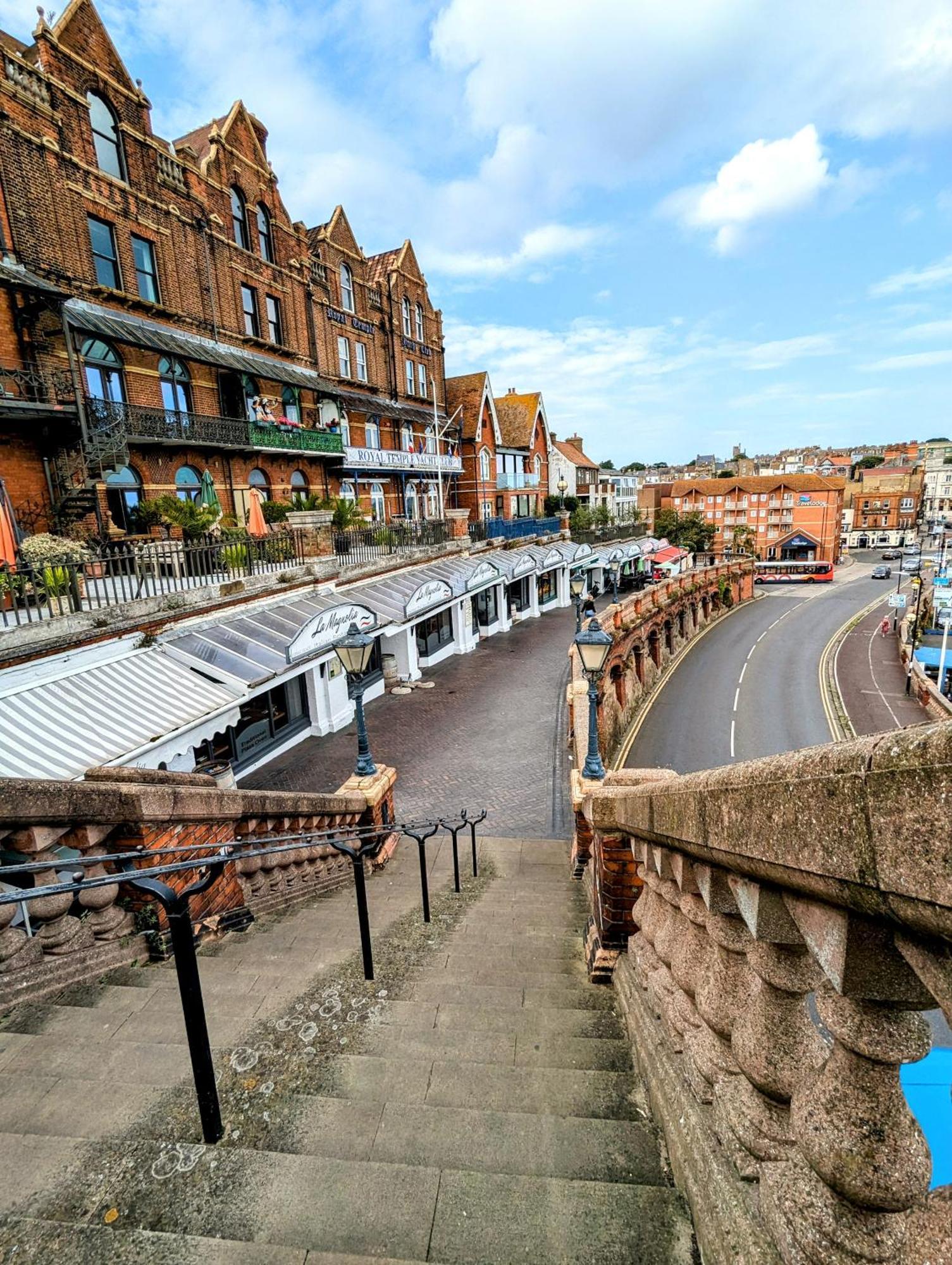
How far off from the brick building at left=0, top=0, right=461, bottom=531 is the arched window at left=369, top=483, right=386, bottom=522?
1.15 meters

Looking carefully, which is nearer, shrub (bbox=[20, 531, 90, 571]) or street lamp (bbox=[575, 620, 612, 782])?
street lamp (bbox=[575, 620, 612, 782])

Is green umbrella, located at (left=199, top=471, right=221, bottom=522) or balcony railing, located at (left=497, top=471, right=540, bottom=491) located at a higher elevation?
balcony railing, located at (left=497, top=471, right=540, bottom=491)

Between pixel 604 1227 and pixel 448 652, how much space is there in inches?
884

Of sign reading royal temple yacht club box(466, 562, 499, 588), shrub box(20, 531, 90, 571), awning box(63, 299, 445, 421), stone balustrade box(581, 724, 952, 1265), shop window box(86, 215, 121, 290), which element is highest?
shop window box(86, 215, 121, 290)

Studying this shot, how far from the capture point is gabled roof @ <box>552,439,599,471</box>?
6450 centimetres

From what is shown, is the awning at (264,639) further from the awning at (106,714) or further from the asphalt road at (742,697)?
the asphalt road at (742,697)

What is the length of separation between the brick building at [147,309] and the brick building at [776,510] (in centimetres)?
6429

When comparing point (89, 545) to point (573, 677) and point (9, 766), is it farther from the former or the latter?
point (573, 677)

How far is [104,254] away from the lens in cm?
1638

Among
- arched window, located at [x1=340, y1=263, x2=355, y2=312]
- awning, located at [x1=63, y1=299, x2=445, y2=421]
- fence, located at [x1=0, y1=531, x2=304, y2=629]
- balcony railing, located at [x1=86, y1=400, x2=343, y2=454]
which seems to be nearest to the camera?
fence, located at [x1=0, y1=531, x2=304, y2=629]

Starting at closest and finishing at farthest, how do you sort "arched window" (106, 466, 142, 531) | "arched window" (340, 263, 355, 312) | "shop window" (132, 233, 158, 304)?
"arched window" (106, 466, 142, 531), "shop window" (132, 233, 158, 304), "arched window" (340, 263, 355, 312)

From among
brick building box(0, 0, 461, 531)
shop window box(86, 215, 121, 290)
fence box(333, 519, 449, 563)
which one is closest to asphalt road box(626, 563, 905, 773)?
fence box(333, 519, 449, 563)

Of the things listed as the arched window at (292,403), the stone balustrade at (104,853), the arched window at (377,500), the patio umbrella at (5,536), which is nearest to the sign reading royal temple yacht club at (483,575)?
the arched window at (377,500)

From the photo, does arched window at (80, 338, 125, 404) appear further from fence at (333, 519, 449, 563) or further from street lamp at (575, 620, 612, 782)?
street lamp at (575, 620, 612, 782)
